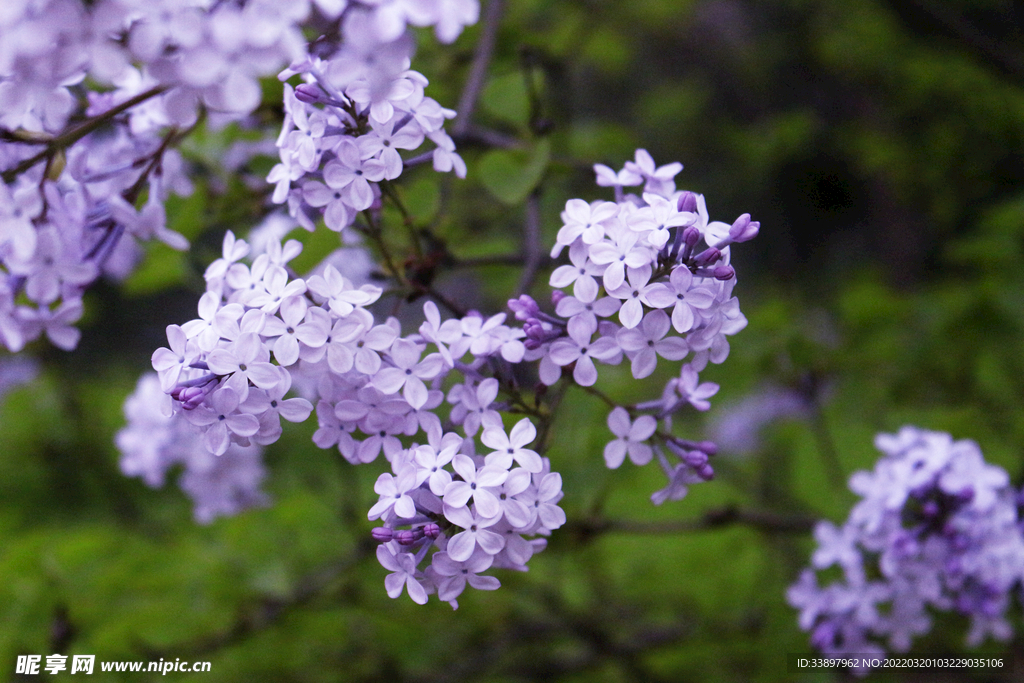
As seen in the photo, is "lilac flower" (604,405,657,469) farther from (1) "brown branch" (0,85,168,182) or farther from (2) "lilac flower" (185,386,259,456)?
(1) "brown branch" (0,85,168,182)

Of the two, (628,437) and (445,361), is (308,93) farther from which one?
(628,437)

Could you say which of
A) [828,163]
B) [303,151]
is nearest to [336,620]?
[303,151]

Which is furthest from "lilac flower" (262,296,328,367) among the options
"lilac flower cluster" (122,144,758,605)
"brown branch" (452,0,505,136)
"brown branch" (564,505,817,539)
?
"brown branch" (564,505,817,539)

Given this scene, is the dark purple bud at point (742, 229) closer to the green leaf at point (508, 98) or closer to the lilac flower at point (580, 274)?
the lilac flower at point (580, 274)

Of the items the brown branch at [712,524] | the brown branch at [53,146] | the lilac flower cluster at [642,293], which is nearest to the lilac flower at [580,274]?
the lilac flower cluster at [642,293]

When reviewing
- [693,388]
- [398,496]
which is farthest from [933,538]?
[398,496]
